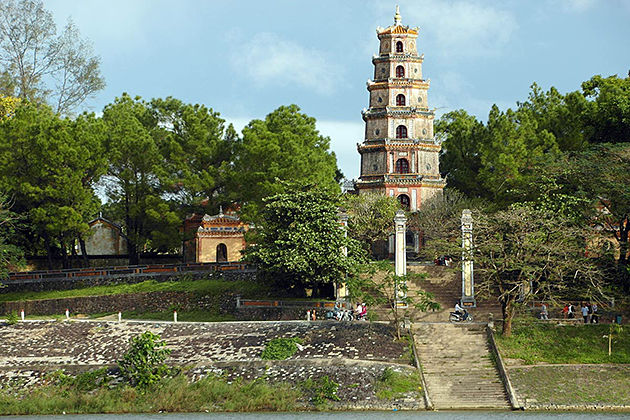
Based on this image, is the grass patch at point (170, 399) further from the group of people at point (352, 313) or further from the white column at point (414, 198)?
the white column at point (414, 198)

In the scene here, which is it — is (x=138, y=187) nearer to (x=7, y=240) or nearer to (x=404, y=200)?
(x=7, y=240)

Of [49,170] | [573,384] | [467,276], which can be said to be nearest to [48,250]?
[49,170]

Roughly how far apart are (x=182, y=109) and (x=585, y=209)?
84.3 ft

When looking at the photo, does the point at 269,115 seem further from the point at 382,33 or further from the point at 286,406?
the point at 286,406

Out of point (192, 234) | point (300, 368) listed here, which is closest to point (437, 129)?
point (192, 234)

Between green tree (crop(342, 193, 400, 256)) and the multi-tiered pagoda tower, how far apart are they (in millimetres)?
3115

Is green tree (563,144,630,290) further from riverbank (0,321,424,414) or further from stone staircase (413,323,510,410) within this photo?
riverbank (0,321,424,414)

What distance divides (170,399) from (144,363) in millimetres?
1635

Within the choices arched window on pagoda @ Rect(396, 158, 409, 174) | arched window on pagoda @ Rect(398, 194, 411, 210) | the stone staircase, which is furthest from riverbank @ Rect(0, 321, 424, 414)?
arched window on pagoda @ Rect(396, 158, 409, 174)

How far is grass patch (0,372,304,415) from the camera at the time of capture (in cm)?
3064

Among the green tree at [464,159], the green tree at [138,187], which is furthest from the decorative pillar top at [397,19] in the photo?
the green tree at [138,187]

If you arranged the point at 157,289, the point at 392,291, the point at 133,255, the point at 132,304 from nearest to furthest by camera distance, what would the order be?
the point at 392,291 < the point at 132,304 < the point at 157,289 < the point at 133,255

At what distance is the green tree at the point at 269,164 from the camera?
154 ft

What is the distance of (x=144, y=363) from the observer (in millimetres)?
31500
